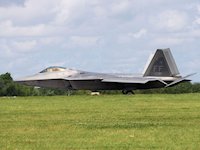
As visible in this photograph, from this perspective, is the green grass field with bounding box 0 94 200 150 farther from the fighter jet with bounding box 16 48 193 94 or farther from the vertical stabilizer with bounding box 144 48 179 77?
the vertical stabilizer with bounding box 144 48 179 77

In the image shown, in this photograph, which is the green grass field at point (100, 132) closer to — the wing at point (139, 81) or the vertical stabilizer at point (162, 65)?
the wing at point (139, 81)

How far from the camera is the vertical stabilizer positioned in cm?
4909

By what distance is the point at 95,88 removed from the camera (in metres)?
49.6

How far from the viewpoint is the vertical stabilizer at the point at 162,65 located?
49.1m

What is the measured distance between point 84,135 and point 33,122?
11.3ft

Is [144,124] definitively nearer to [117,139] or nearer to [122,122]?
[122,122]

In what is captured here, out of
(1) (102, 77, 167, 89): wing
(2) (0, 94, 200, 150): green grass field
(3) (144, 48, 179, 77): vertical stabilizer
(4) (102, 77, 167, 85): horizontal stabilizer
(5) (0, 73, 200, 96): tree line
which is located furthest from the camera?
(5) (0, 73, 200, 96): tree line

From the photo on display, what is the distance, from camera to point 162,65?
162ft

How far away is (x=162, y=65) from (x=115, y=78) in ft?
14.0

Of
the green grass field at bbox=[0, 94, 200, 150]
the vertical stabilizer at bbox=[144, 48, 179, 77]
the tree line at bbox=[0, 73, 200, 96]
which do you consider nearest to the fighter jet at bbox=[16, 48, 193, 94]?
the vertical stabilizer at bbox=[144, 48, 179, 77]

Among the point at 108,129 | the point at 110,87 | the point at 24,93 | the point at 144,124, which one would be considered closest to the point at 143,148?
the point at 108,129

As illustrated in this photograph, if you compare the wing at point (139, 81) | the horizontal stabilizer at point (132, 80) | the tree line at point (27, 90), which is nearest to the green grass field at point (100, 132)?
the horizontal stabilizer at point (132, 80)

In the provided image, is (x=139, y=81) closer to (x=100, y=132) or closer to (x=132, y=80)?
(x=132, y=80)

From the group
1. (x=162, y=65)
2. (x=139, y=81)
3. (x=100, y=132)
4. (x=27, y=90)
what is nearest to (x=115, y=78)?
(x=139, y=81)
